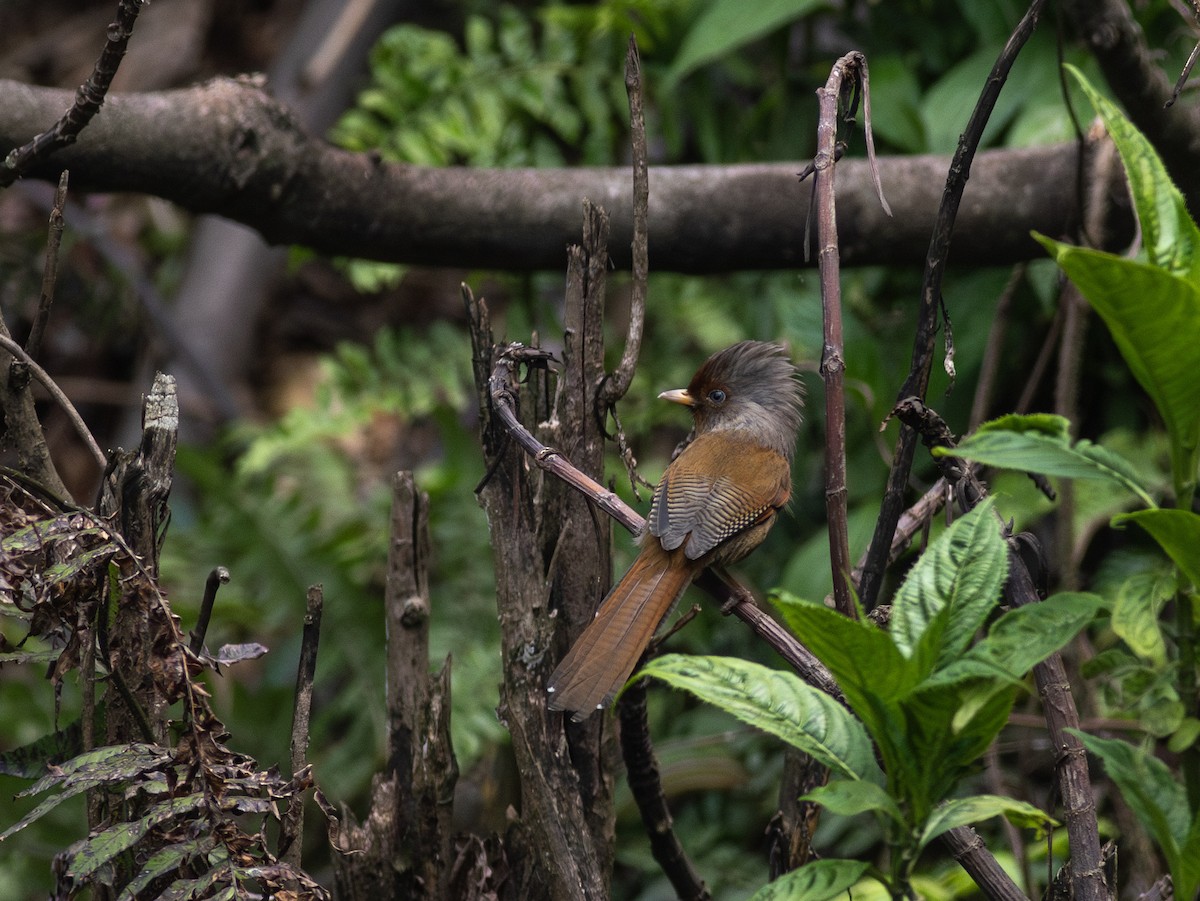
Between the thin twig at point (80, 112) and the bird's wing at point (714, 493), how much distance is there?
4.41 ft

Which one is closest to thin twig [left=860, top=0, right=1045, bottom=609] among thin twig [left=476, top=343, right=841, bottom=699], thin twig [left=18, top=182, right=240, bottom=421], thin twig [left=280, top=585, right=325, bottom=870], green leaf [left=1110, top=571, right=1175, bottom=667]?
thin twig [left=476, top=343, right=841, bottom=699]

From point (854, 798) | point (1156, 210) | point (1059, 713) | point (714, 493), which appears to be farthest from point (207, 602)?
point (714, 493)

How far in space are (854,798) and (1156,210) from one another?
2.36 ft

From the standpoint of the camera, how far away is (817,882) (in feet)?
4.13

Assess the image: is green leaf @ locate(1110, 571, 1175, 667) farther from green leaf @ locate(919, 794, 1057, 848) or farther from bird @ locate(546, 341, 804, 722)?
bird @ locate(546, 341, 804, 722)

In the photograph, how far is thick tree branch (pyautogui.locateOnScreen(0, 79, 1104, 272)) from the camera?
10.1 feet

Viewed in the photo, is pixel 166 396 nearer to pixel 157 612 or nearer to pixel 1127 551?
pixel 157 612

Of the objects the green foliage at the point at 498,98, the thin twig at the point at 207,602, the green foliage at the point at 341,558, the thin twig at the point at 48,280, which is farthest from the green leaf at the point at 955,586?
the green foliage at the point at 498,98

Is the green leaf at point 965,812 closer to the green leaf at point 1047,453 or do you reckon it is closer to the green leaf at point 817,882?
the green leaf at point 817,882

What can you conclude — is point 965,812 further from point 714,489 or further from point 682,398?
point 682,398

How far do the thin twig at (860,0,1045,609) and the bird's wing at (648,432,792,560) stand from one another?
950 millimetres

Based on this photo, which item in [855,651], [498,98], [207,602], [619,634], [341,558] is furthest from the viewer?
[498,98]

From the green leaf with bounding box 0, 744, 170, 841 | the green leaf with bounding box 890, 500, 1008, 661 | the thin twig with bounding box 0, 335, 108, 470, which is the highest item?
the thin twig with bounding box 0, 335, 108, 470

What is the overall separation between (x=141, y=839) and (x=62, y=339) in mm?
5443
